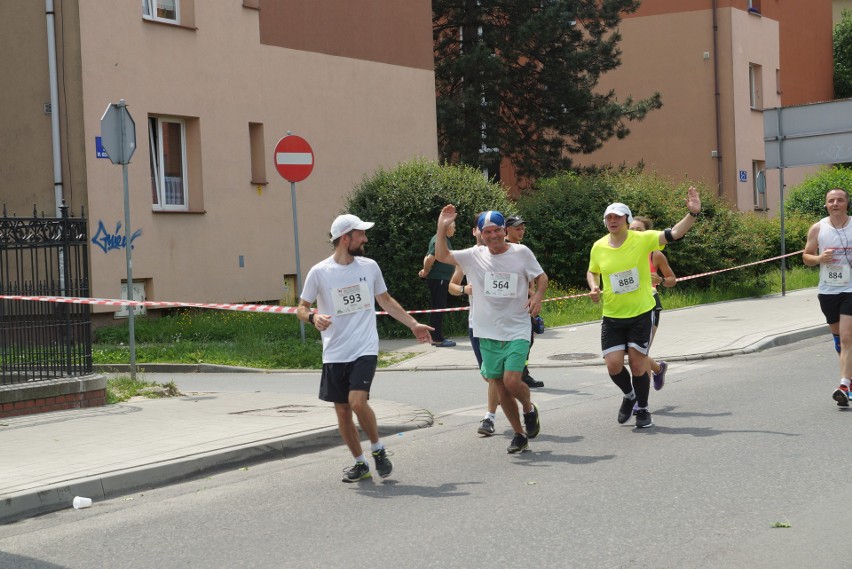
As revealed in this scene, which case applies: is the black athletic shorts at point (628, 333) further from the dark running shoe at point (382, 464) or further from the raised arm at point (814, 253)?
the dark running shoe at point (382, 464)

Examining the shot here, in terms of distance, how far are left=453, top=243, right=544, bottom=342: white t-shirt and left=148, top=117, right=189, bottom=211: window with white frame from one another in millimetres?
12880

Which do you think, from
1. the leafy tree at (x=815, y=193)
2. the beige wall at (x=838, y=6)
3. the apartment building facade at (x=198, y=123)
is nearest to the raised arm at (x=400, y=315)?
the apartment building facade at (x=198, y=123)

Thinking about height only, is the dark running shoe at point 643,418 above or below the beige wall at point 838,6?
below

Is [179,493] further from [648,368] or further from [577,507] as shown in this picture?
[648,368]

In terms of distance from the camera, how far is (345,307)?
7.68 metres

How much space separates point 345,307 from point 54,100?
42.9 ft

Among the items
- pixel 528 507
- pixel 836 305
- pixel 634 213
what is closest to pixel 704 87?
pixel 634 213

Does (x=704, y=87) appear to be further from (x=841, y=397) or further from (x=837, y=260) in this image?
(x=841, y=397)

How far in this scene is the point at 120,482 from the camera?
25.2ft

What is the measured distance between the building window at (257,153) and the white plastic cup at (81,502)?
15.1 metres

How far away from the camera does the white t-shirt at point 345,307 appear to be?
25.1 feet

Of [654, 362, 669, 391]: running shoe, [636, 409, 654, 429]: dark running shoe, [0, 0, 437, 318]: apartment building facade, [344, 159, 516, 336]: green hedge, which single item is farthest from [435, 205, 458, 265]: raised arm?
[0, 0, 437, 318]: apartment building facade

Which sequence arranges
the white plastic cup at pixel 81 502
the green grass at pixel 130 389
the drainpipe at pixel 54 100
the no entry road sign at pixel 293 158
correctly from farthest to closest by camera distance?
the drainpipe at pixel 54 100
the no entry road sign at pixel 293 158
the green grass at pixel 130 389
the white plastic cup at pixel 81 502

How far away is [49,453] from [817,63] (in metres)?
41.0
